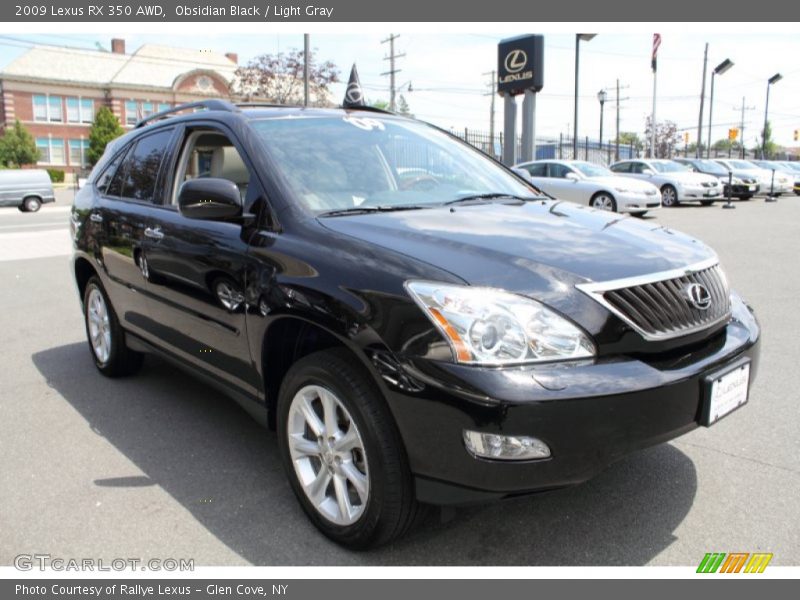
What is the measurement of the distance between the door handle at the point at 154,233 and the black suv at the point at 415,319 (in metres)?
0.02

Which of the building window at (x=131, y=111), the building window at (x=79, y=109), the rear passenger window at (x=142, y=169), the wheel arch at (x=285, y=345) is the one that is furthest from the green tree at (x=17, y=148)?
the wheel arch at (x=285, y=345)

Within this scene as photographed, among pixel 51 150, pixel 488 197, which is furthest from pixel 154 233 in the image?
pixel 51 150

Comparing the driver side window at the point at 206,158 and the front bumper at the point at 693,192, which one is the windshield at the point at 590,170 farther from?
the driver side window at the point at 206,158

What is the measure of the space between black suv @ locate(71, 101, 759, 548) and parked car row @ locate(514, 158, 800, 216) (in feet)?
27.8

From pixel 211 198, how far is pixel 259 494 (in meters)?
1.38

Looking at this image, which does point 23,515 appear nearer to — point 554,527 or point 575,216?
point 554,527

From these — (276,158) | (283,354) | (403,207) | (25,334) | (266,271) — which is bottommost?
(25,334)

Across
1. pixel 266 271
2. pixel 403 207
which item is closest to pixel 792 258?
pixel 403 207

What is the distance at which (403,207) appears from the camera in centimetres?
330

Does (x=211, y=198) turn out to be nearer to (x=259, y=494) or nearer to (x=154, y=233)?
(x=154, y=233)

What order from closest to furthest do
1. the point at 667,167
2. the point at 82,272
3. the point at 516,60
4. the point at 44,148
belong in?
the point at 82,272 < the point at 516,60 < the point at 667,167 < the point at 44,148

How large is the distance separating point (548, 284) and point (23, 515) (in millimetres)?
2506

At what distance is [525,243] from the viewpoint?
2770 millimetres

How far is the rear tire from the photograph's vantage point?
28562mm
